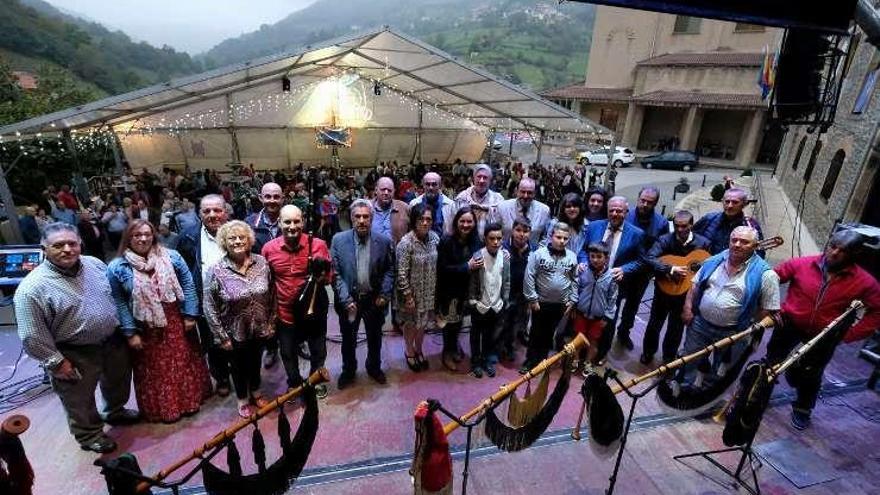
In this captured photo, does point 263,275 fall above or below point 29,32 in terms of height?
below

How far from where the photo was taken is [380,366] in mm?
4172

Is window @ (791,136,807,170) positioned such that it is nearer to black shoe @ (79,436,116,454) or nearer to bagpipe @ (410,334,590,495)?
bagpipe @ (410,334,590,495)

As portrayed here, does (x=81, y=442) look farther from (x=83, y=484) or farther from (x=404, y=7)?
(x=404, y=7)

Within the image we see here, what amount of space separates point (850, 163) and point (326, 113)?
14175 mm

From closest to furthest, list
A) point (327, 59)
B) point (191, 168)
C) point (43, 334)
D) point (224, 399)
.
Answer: point (43, 334) → point (224, 399) → point (327, 59) → point (191, 168)

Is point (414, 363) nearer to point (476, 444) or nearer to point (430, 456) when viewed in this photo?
point (476, 444)

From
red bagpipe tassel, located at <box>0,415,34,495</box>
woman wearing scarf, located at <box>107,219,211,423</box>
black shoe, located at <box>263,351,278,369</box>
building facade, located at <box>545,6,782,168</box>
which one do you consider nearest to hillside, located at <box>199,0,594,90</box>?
building facade, located at <box>545,6,782,168</box>

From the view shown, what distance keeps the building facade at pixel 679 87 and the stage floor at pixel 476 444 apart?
25376 millimetres

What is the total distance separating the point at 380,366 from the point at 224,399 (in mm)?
1453

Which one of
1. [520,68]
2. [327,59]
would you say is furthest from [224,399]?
[520,68]

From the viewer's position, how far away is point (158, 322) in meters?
3.05

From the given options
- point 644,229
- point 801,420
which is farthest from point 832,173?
point 801,420

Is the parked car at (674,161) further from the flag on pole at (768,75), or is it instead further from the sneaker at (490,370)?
the sneaker at (490,370)

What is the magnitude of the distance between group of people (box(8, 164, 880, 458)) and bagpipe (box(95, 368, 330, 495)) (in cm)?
126
